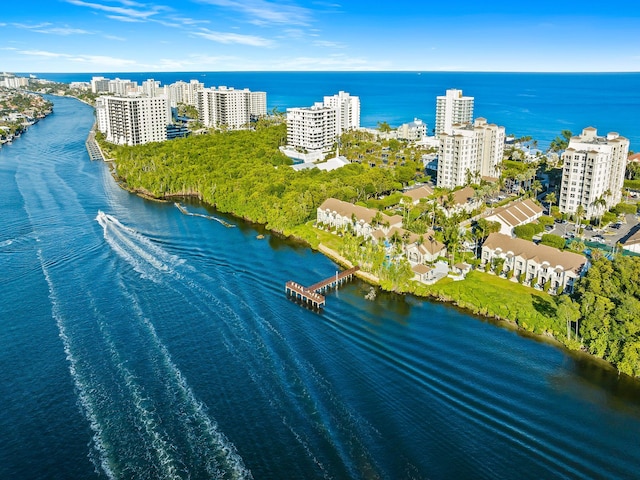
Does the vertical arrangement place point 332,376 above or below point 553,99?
below

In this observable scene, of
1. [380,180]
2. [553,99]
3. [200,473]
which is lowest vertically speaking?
[200,473]

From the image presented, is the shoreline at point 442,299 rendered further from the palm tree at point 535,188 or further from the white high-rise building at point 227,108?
the white high-rise building at point 227,108

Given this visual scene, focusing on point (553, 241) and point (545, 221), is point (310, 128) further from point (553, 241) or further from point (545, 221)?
point (553, 241)

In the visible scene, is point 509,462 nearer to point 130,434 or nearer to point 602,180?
point 130,434

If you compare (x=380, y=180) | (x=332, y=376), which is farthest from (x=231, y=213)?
(x=332, y=376)

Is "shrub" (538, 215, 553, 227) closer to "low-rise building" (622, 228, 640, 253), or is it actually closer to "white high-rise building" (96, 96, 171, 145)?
"low-rise building" (622, 228, 640, 253)

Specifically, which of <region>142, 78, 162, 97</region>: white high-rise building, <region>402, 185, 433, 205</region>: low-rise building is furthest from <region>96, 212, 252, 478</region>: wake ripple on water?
<region>142, 78, 162, 97</region>: white high-rise building
